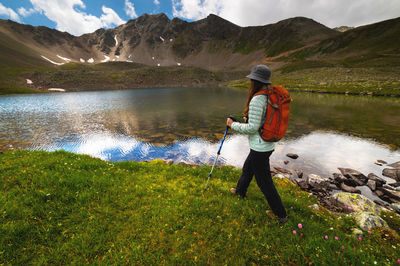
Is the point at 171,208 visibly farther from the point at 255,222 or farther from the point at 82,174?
the point at 82,174

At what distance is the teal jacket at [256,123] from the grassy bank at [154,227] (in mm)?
2555

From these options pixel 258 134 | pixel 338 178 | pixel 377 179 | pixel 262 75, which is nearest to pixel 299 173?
pixel 338 178

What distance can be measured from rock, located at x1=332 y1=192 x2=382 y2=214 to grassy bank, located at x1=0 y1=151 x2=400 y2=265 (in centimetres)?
84

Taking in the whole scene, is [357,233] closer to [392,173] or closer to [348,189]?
[348,189]

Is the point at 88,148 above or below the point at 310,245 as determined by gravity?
below

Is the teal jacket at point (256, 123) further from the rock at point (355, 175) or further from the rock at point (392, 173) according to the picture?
A: the rock at point (392, 173)

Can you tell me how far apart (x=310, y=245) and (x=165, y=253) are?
392 cm

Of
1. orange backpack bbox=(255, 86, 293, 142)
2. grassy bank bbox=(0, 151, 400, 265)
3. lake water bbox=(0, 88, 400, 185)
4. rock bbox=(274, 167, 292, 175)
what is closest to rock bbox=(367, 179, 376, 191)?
lake water bbox=(0, 88, 400, 185)

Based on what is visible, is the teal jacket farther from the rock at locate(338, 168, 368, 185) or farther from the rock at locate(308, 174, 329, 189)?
the rock at locate(338, 168, 368, 185)

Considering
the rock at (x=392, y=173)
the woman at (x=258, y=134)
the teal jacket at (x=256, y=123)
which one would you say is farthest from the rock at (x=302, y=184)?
the teal jacket at (x=256, y=123)

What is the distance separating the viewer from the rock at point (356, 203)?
6.80 meters

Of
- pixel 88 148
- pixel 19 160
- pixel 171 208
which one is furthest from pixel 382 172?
pixel 88 148

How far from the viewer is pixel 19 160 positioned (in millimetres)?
8922

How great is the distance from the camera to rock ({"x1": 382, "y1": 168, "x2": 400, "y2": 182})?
1135 centimetres
